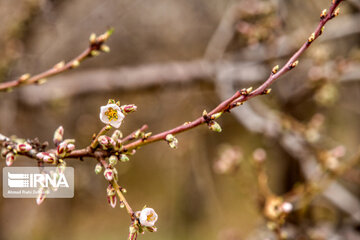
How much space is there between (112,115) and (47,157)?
0.22 meters

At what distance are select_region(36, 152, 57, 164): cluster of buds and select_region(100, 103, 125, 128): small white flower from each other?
176 millimetres

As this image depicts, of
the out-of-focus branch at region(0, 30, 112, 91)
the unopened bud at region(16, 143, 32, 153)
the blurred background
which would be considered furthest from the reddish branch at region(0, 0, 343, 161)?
the blurred background

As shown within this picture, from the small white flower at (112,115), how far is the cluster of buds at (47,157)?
0.18 meters

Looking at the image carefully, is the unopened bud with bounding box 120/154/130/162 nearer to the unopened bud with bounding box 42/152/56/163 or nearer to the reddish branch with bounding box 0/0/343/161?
the reddish branch with bounding box 0/0/343/161

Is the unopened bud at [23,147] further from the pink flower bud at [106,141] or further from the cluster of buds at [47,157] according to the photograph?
the pink flower bud at [106,141]

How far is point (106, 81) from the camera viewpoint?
3.27 m

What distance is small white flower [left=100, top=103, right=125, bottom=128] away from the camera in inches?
36.8

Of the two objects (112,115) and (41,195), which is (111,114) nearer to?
(112,115)

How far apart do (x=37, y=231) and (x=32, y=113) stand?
2.77 metres

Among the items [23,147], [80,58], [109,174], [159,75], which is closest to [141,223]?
[109,174]

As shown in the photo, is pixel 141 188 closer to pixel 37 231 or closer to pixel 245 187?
pixel 37 231

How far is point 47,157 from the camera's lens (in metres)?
0.95

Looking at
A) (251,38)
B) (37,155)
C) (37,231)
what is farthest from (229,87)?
(37,231)

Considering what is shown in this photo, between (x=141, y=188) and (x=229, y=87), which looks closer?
(x=229, y=87)
